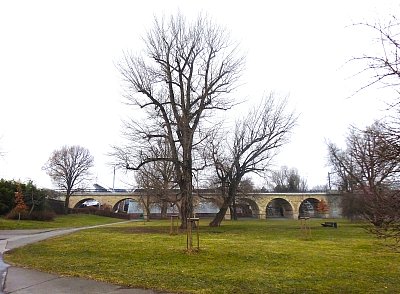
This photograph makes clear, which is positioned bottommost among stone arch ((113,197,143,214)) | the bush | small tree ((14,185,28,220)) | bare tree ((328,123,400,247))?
bare tree ((328,123,400,247))

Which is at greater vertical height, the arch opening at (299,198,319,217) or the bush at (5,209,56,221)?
the arch opening at (299,198,319,217)

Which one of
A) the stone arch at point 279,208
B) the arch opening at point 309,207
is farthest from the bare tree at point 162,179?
the stone arch at point 279,208

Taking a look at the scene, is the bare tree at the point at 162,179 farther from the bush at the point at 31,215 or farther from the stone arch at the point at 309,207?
the stone arch at the point at 309,207

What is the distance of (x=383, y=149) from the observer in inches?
181

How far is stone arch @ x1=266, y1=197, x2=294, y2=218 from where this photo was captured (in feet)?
315

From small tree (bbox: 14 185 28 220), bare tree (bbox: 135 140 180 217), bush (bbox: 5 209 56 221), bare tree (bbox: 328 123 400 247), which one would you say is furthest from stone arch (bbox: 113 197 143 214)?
bare tree (bbox: 328 123 400 247)

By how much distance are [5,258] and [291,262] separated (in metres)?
9.13

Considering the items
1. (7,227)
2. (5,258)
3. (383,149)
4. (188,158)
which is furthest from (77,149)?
(383,149)

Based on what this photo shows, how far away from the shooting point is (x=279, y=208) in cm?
10519

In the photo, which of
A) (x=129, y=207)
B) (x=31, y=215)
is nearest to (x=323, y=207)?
(x=129, y=207)

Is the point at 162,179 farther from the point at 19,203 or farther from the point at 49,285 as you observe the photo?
the point at 49,285

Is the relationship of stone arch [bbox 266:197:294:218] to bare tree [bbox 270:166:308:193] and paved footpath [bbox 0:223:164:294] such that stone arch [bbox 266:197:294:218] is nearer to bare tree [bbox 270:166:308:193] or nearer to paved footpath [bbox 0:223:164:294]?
bare tree [bbox 270:166:308:193]

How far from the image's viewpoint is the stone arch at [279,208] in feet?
315

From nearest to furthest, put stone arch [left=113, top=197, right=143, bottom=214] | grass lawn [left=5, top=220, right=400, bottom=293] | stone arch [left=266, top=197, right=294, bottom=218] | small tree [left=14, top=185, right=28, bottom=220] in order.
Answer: grass lawn [left=5, top=220, right=400, bottom=293]
small tree [left=14, top=185, right=28, bottom=220]
stone arch [left=266, top=197, right=294, bottom=218]
stone arch [left=113, top=197, right=143, bottom=214]
